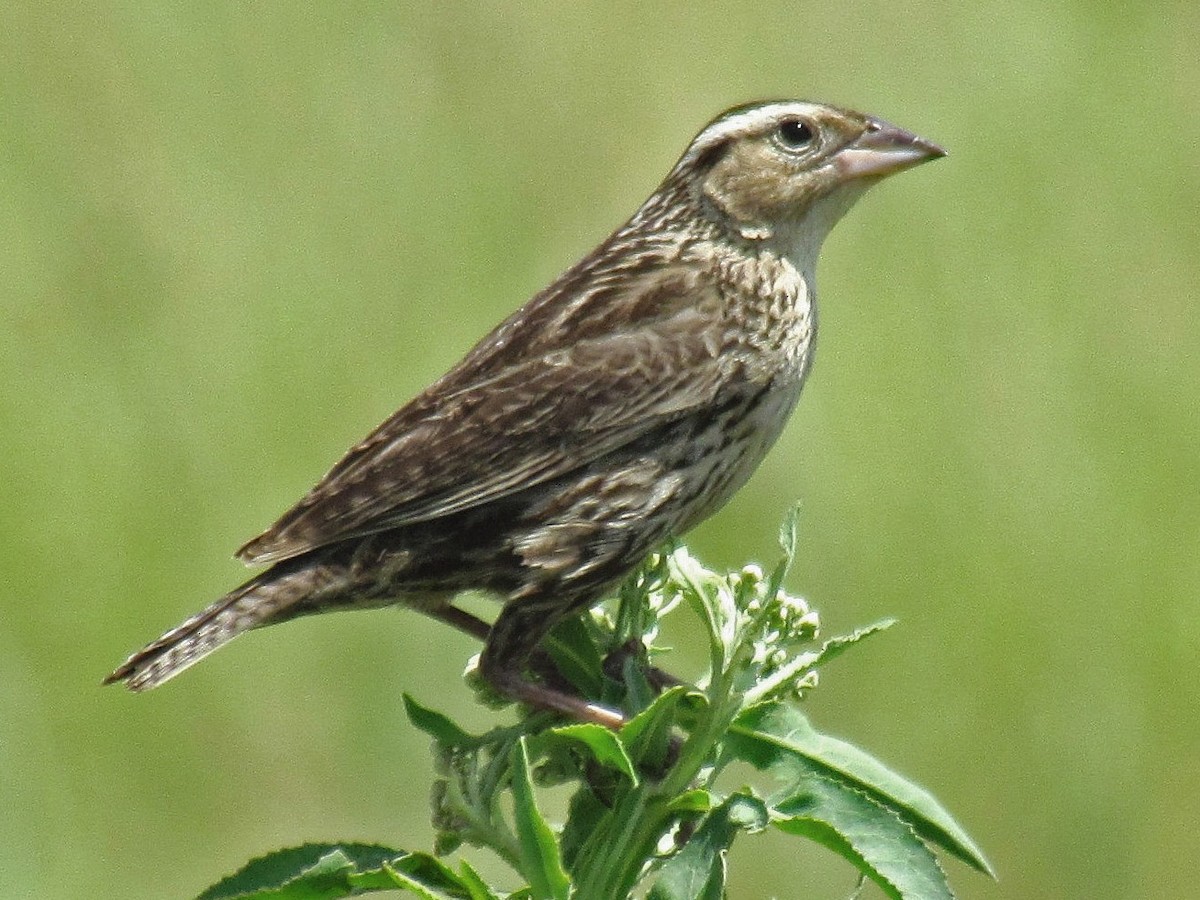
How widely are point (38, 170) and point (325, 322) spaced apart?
146 cm

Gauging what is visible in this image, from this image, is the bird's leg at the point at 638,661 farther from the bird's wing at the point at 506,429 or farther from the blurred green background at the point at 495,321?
the blurred green background at the point at 495,321

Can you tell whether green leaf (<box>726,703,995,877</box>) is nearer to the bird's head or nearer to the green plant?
the green plant

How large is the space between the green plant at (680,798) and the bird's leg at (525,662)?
0.28 metres

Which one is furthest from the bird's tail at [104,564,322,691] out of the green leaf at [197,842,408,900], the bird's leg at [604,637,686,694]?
the green leaf at [197,842,408,900]

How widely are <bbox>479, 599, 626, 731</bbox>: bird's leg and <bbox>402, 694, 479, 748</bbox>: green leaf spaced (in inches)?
13.6

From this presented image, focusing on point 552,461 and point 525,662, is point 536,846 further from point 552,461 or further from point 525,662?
point 552,461

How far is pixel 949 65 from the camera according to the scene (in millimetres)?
10297

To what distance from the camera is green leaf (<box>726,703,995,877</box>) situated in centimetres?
324

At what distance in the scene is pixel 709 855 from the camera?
306 centimetres

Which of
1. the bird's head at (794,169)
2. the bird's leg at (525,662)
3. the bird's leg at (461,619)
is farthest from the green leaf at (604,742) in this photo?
the bird's head at (794,169)

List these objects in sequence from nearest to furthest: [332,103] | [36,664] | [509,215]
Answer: [36,664]
[509,215]
[332,103]

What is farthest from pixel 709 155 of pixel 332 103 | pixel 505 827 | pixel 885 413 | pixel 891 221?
pixel 332 103

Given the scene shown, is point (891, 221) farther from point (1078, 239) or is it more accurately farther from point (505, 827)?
point (505, 827)

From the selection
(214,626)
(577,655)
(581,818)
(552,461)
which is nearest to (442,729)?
(581,818)
